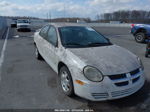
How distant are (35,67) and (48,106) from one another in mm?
2293

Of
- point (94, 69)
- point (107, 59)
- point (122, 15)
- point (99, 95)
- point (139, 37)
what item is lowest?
point (99, 95)

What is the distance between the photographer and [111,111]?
2463mm

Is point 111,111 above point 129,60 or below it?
below

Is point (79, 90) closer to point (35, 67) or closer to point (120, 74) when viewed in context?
point (120, 74)

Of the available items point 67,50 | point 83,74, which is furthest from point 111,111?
point 67,50

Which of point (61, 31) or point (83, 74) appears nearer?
point (83, 74)

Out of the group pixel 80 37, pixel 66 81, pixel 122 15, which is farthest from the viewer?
pixel 122 15

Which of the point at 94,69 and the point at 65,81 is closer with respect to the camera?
the point at 94,69

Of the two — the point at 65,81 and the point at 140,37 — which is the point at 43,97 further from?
the point at 140,37

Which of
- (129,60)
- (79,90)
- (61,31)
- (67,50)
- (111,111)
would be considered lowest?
(111,111)

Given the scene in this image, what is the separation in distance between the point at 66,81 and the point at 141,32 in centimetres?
828

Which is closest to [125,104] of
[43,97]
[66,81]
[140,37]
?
[66,81]

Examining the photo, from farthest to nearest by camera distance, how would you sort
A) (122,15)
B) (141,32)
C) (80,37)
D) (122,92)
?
(122,15) → (141,32) → (80,37) → (122,92)

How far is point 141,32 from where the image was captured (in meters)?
9.27
